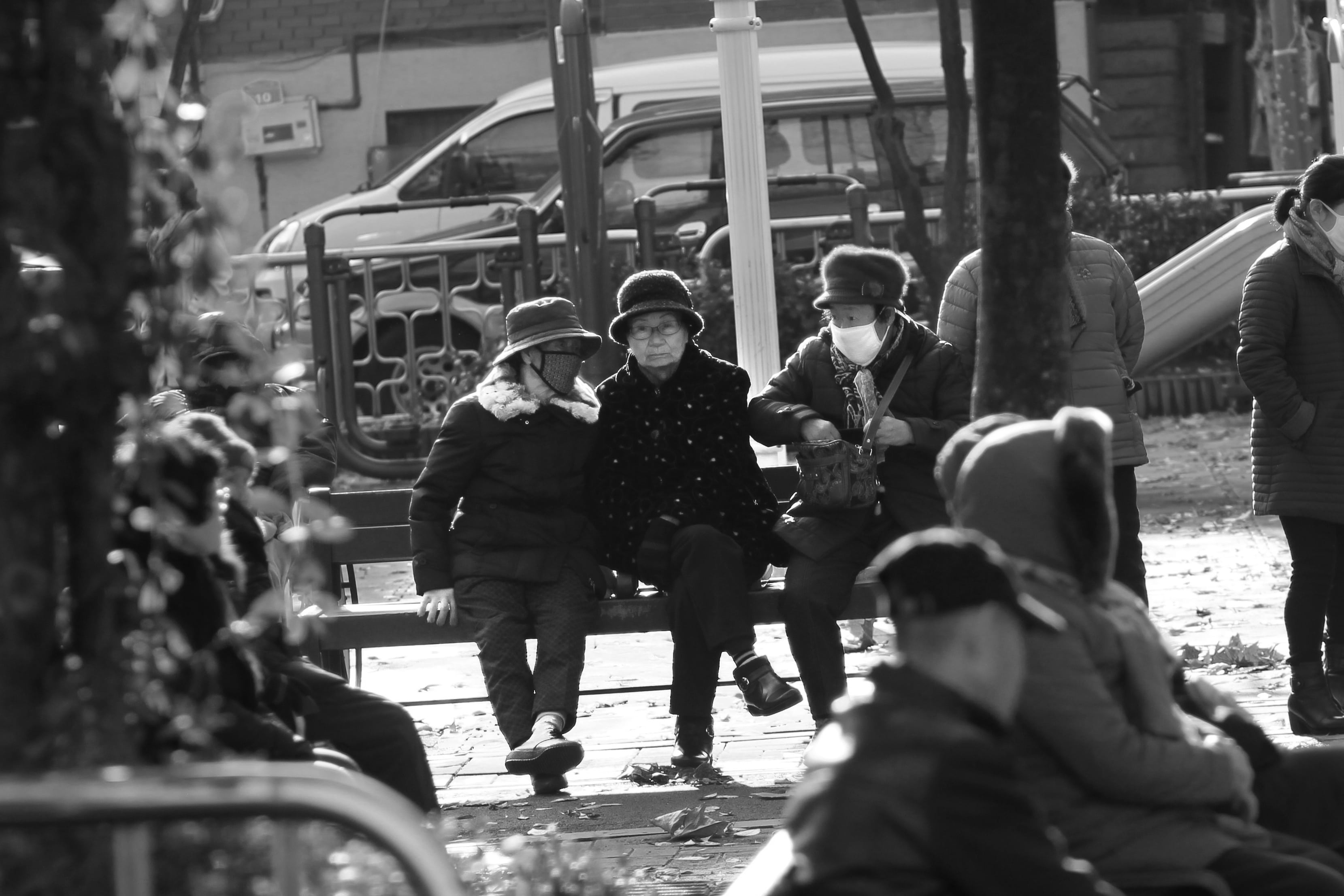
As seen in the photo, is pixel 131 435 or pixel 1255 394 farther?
pixel 1255 394

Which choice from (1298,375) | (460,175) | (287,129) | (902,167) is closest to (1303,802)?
(1298,375)

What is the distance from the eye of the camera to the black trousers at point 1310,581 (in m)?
5.78

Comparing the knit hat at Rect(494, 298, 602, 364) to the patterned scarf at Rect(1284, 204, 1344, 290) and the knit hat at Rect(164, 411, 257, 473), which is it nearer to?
the patterned scarf at Rect(1284, 204, 1344, 290)

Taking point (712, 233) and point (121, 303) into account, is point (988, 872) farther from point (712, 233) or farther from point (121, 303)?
point (712, 233)

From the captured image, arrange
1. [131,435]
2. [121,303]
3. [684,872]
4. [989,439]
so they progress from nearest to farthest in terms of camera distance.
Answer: [121,303]
[131,435]
[989,439]
[684,872]

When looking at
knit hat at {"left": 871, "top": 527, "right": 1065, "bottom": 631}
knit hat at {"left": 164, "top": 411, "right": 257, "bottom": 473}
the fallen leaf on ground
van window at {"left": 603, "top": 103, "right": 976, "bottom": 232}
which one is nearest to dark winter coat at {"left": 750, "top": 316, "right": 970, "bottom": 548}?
the fallen leaf on ground

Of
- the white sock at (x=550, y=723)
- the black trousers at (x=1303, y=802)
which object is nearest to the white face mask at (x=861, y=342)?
the white sock at (x=550, y=723)

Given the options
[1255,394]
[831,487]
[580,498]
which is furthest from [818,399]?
[1255,394]

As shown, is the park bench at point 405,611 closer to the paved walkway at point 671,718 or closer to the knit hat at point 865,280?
the paved walkway at point 671,718

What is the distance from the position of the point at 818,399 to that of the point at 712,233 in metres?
7.10

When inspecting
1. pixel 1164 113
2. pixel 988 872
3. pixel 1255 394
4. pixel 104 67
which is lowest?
pixel 988 872

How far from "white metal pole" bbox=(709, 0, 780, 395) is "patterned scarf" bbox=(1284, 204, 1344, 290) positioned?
2311mm

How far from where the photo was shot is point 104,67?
2574 millimetres

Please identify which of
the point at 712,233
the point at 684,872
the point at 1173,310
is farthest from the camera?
the point at 712,233
